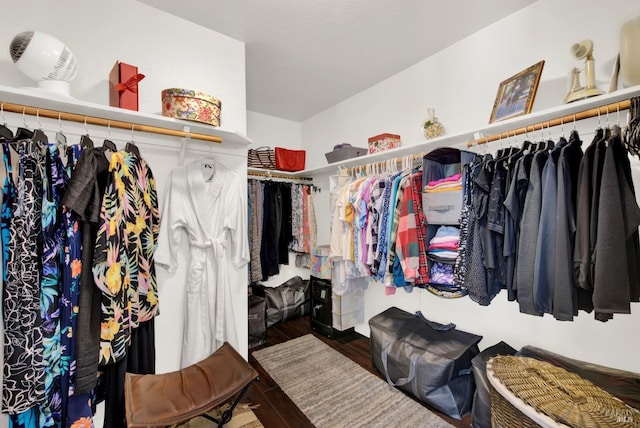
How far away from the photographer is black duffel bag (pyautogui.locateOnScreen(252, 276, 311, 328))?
3.11m

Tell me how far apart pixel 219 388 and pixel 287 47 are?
92.2 inches

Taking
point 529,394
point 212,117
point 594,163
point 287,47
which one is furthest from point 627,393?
point 287,47

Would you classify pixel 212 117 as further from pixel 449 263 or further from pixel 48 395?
pixel 449 263

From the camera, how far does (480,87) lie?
195cm

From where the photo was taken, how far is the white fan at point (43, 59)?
113 cm

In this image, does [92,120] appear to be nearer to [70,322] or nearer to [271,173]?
[70,322]

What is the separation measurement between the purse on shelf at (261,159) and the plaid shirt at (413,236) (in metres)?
1.88

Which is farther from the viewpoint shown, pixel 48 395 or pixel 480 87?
A: pixel 480 87

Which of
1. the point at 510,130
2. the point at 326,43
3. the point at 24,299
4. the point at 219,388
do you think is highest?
the point at 326,43

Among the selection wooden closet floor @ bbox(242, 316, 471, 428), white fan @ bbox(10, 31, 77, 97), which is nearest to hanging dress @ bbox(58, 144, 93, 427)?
white fan @ bbox(10, 31, 77, 97)

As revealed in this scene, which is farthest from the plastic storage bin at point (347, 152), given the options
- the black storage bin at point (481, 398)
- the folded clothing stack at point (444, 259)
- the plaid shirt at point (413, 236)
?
the black storage bin at point (481, 398)

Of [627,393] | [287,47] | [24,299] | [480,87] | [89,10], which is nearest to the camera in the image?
[24,299]

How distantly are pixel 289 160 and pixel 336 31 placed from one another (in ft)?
5.18

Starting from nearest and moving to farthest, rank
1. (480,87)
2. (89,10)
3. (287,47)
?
(89,10)
(480,87)
(287,47)
